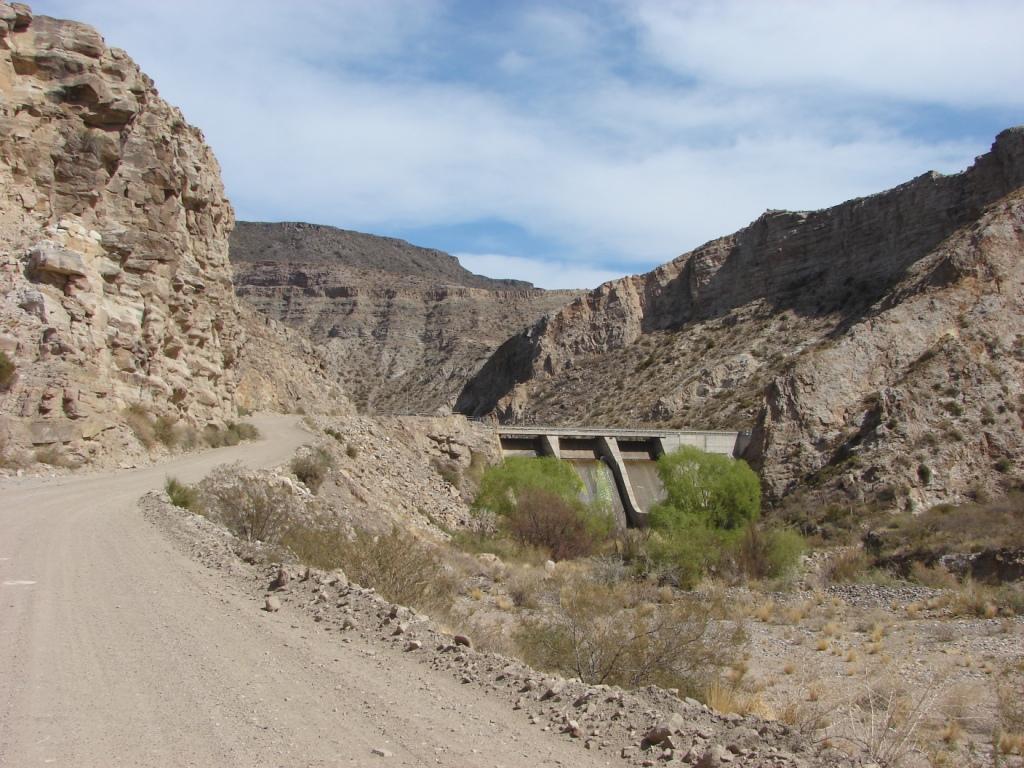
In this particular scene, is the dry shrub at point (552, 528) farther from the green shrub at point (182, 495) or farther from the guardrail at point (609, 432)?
the green shrub at point (182, 495)

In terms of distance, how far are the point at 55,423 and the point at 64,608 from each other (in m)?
12.1

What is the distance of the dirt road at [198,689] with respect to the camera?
16.8 feet

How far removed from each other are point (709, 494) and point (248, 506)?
29465 mm

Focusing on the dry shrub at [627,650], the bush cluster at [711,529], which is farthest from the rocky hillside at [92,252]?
the bush cluster at [711,529]

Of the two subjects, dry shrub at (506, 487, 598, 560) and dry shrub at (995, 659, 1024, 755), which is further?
dry shrub at (506, 487, 598, 560)

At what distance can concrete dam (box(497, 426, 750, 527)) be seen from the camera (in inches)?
1999

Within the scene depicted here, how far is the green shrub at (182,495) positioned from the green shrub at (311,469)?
287 inches

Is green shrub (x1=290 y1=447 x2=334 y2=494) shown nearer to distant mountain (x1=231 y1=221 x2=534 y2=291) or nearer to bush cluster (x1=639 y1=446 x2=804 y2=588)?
bush cluster (x1=639 y1=446 x2=804 y2=588)

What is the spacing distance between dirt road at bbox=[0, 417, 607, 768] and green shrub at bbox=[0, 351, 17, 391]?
9.55m

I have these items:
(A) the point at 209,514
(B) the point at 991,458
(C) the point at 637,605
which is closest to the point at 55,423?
(A) the point at 209,514

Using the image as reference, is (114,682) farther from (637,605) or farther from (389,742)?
(637,605)

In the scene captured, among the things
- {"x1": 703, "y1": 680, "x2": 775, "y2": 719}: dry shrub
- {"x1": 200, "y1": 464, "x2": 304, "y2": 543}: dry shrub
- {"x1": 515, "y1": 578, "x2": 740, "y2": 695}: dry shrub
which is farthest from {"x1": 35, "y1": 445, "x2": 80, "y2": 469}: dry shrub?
{"x1": 703, "y1": 680, "x2": 775, "y2": 719}: dry shrub

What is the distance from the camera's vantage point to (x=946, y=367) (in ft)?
148

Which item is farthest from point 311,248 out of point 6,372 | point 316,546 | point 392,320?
point 316,546
